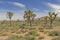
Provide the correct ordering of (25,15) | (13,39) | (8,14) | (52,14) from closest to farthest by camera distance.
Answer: (13,39), (52,14), (25,15), (8,14)

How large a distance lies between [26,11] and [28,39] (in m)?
34.1

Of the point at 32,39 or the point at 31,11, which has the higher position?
the point at 31,11

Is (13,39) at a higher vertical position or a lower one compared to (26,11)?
lower

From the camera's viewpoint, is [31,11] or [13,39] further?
[31,11]

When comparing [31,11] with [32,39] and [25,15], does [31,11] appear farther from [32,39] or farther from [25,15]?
[32,39]

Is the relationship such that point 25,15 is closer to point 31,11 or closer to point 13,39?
point 31,11

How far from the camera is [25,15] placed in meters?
52.9

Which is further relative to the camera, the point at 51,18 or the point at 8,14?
the point at 8,14

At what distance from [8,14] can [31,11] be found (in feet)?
58.7

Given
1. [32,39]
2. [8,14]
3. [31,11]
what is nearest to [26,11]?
[31,11]

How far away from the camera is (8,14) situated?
67.2 m

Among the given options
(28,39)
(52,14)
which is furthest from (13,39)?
(52,14)

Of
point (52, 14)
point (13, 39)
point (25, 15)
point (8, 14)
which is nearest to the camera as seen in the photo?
point (13, 39)

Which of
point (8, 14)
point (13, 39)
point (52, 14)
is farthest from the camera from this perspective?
point (8, 14)
